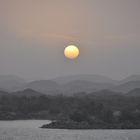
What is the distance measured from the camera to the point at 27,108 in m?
74.3

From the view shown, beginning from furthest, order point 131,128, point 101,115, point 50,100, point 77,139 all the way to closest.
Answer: point 50,100, point 101,115, point 131,128, point 77,139

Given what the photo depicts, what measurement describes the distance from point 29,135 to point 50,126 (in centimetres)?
845

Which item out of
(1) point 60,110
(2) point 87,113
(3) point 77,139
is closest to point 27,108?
(1) point 60,110

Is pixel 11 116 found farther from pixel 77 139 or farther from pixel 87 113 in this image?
pixel 77 139

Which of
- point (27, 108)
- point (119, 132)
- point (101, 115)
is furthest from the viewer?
point (27, 108)

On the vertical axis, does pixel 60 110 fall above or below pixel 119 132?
above

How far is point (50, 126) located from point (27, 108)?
87.4 feet

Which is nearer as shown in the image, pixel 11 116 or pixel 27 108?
pixel 11 116

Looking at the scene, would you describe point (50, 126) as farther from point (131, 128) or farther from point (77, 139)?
point (77, 139)

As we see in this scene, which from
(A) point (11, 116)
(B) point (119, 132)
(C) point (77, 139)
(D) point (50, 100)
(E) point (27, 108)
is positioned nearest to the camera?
(C) point (77, 139)

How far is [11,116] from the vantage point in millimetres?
67812

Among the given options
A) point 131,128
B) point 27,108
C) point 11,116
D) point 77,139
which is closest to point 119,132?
point 131,128

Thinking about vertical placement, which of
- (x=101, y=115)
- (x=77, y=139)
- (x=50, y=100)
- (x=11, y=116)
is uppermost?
(x=50, y=100)

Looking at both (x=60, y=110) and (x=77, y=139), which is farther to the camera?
(x=60, y=110)
